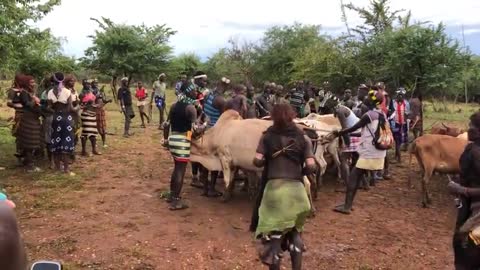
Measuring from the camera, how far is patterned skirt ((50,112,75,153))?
955cm

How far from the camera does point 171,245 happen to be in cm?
653

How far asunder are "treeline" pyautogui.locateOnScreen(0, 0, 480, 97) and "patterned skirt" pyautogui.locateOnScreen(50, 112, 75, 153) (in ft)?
8.00

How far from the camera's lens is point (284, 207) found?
4.95 metres

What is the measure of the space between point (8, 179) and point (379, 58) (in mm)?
12925

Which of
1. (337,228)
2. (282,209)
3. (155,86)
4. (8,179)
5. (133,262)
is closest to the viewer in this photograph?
(282,209)

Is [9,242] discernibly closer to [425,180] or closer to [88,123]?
[425,180]

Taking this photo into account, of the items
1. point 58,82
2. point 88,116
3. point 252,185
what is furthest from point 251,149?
point 88,116

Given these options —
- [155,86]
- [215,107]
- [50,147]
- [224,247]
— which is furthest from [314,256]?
[155,86]

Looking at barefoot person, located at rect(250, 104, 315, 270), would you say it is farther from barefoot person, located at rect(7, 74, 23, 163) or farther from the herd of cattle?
barefoot person, located at rect(7, 74, 23, 163)

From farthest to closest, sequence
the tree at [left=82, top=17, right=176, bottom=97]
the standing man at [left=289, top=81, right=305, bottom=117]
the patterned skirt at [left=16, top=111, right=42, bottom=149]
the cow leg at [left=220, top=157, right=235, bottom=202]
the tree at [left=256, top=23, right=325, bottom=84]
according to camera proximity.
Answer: the tree at [left=256, top=23, right=325, bottom=84]
the tree at [left=82, top=17, right=176, bottom=97]
the standing man at [left=289, top=81, right=305, bottom=117]
the patterned skirt at [left=16, top=111, right=42, bottom=149]
the cow leg at [left=220, top=157, right=235, bottom=202]

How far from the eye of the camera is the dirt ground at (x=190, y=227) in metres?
6.18

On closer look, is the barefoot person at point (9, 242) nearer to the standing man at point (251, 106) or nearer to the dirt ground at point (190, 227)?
the dirt ground at point (190, 227)

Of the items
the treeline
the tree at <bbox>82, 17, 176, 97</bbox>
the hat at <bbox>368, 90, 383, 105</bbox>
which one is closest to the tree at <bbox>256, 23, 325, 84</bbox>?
the treeline

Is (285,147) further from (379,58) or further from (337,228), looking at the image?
(379,58)
